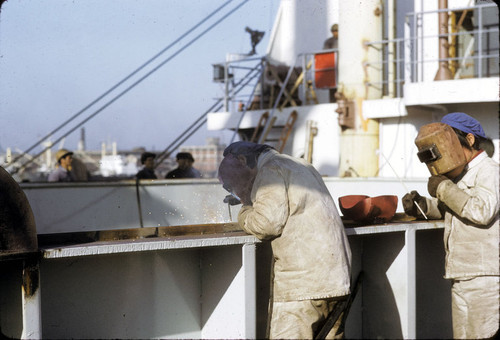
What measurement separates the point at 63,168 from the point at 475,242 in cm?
811

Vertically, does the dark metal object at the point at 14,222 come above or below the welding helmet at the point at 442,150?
below

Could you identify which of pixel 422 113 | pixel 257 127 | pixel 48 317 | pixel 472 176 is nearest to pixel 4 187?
pixel 48 317

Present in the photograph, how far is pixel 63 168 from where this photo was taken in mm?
10617

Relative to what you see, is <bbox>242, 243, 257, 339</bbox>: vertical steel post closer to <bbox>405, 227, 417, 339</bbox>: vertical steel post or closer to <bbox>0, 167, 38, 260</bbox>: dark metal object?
<bbox>0, 167, 38, 260</bbox>: dark metal object

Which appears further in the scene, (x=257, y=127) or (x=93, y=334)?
(x=257, y=127)

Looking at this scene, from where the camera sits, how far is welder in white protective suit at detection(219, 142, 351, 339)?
3.58 meters

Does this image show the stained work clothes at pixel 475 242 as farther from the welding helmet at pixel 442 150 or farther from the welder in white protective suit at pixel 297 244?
the welder in white protective suit at pixel 297 244

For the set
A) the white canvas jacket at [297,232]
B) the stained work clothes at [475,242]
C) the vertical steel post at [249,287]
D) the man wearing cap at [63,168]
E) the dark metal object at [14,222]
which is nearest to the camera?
the dark metal object at [14,222]

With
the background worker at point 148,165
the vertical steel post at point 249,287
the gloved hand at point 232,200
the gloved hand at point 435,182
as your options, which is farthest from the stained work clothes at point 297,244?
the background worker at point 148,165

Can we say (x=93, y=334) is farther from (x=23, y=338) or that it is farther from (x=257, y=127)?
(x=257, y=127)

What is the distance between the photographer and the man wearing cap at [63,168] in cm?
1041

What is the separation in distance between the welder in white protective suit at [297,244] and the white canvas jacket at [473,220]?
33.1 inches

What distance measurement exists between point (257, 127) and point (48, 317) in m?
9.08

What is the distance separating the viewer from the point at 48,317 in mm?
3770
